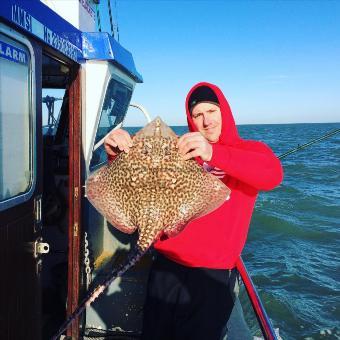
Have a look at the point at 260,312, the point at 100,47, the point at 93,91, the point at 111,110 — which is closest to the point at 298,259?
the point at 260,312

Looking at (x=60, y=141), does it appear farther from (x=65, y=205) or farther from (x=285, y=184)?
(x=285, y=184)

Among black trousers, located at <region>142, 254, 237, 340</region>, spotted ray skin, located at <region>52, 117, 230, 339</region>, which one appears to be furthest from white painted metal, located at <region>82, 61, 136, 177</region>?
black trousers, located at <region>142, 254, 237, 340</region>

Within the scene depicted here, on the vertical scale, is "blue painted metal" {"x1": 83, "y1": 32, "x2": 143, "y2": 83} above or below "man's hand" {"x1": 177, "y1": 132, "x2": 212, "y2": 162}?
above

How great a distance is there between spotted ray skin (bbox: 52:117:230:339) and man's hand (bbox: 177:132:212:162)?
0.39 feet

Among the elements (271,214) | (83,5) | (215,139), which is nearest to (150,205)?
(215,139)

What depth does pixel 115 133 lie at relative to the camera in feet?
9.07

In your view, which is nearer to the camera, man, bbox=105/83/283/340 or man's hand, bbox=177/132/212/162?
man's hand, bbox=177/132/212/162

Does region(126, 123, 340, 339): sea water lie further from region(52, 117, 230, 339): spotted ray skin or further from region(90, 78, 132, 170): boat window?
region(52, 117, 230, 339): spotted ray skin

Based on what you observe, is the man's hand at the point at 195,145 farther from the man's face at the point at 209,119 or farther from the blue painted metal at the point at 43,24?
the blue painted metal at the point at 43,24

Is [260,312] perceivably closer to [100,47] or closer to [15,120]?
[15,120]

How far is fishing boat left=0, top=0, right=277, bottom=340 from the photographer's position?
2.82 meters

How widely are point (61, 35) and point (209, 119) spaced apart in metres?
1.73

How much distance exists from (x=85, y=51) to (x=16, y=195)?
210 centimetres

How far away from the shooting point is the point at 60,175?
5457 mm
